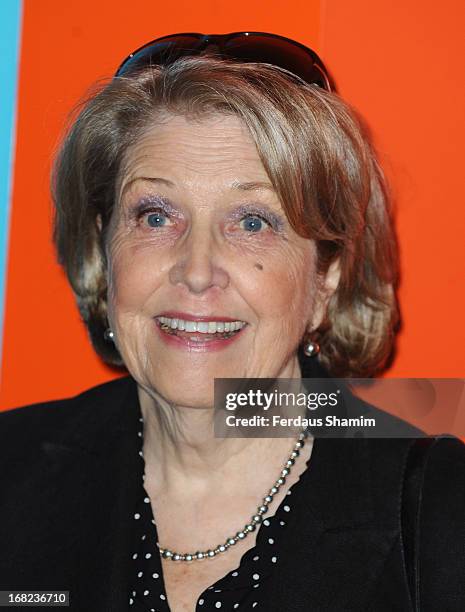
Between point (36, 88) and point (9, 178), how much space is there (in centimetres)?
29

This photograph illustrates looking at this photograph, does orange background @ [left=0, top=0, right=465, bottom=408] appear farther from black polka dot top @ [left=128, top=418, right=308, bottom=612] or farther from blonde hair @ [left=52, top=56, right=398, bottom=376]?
black polka dot top @ [left=128, top=418, right=308, bottom=612]

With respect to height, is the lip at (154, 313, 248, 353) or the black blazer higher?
the lip at (154, 313, 248, 353)

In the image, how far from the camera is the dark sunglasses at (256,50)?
6.67 ft

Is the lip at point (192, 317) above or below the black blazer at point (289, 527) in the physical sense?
above

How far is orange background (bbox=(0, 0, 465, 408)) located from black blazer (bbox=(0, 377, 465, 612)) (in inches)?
17.0

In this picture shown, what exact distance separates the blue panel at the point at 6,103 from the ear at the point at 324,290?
3.46 feet

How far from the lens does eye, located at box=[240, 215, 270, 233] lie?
197 cm

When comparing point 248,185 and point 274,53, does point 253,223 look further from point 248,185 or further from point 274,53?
point 274,53

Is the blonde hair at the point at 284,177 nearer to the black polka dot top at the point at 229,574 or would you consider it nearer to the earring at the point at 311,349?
the earring at the point at 311,349

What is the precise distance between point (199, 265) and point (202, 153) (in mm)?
266

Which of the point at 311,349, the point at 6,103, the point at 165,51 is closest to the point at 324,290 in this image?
the point at 311,349

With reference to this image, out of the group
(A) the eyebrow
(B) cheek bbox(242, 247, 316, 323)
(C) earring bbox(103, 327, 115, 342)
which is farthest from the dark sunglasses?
(C) earring bbox(103, 327, 115, 342)

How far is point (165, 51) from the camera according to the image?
6.89 ft

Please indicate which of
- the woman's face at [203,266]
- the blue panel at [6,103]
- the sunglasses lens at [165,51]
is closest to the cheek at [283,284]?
the woman's face at [203,266]
